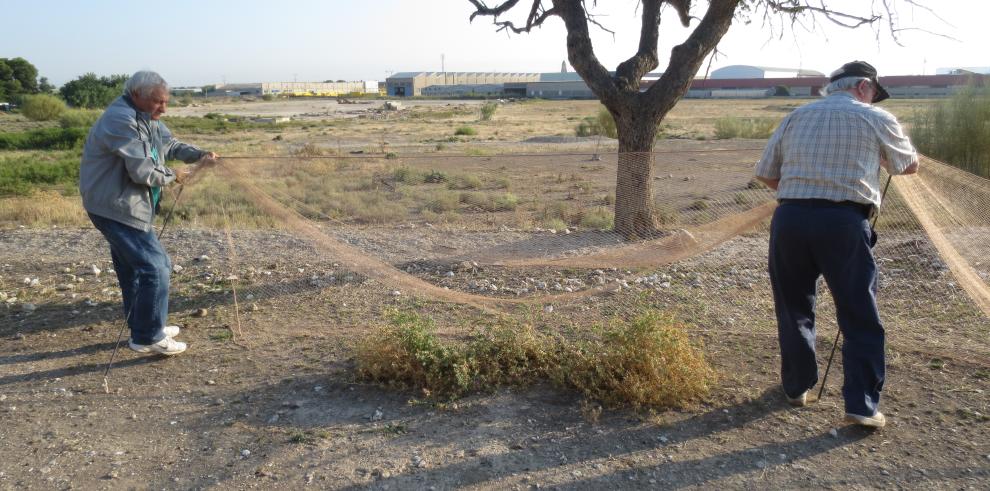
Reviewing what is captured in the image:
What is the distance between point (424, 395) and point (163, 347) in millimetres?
1810

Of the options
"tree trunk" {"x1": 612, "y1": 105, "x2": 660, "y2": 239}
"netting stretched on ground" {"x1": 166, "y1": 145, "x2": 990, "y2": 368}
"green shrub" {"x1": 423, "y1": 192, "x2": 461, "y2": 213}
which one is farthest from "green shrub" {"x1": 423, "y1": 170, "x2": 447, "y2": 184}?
"tree trunk" {"x1": 612, "y1": 105, "x2": 660, "y2": 239}

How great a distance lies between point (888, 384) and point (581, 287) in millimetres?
2612

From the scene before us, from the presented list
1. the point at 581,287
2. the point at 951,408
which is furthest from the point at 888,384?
the point at 581,287

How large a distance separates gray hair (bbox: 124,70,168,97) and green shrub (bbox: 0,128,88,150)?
28.4 meters

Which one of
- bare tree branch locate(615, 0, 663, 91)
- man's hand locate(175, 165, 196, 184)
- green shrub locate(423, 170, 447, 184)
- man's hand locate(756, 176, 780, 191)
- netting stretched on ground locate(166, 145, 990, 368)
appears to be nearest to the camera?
man's hand locate(756, 176, 780, 191)

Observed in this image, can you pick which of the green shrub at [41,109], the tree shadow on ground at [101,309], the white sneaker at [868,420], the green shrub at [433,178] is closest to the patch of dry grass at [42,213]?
the tree shadow on ground at [101,309]

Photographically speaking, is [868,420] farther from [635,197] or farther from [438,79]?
[438,79]

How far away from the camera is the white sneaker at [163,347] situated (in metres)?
4.80

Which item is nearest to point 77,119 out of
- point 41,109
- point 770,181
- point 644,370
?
point 41,109

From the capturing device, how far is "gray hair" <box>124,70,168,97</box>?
453 centimetres

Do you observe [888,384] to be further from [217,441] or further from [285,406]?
[217,441]

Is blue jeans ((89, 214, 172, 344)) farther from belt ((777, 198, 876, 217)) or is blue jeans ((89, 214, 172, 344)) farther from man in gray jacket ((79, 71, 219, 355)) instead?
belt ((777, 198, 876, 217))

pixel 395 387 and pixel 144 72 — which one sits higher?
pixel 144 72

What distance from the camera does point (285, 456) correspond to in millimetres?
3605
